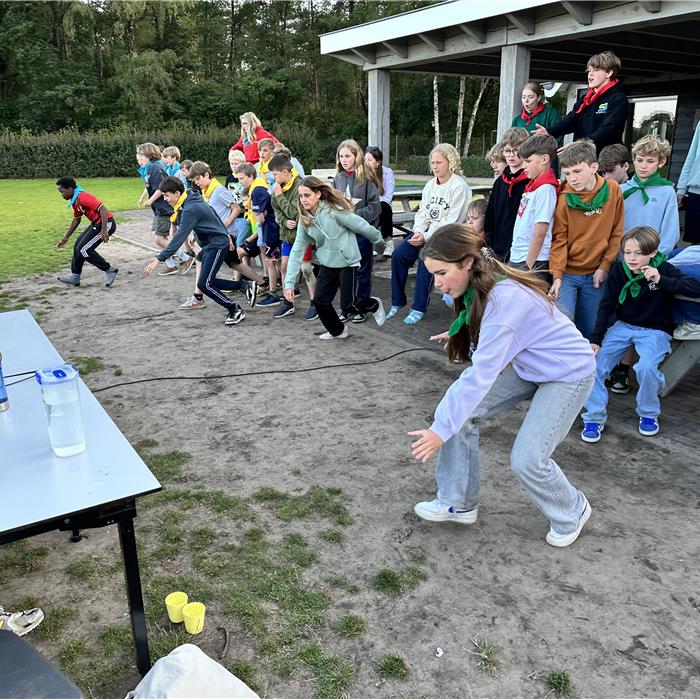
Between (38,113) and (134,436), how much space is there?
40.3 meters

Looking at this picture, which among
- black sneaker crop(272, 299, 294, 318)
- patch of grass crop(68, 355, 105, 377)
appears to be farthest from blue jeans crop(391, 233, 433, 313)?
patch of grass crop(68, 355, 105, 377)

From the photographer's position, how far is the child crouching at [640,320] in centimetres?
421

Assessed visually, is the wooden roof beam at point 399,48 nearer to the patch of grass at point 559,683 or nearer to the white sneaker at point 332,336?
the white sneaker at point 332,336

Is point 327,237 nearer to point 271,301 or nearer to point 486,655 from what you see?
point 271,301

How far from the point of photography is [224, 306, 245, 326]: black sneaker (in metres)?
7.11

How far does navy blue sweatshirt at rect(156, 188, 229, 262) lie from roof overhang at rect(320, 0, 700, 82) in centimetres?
407

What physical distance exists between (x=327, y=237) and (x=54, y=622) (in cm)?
429

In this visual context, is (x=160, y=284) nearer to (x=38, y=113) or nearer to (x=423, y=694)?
(x=423, y=694)

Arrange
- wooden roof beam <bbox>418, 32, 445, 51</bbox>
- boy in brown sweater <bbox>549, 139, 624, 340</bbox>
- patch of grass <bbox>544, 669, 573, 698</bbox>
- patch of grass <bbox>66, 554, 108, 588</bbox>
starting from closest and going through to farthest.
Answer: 1. patch of grass <bbox>544, 669, 573, 698</bbox>
2. patch of grass <bbox>66, 554, 108, 588</bbox>
3. boy in brown sweater <bbox>549, 139, 624, 340</bbox>
4. wooden roof beam <bbox>418, 32, 445, 51</bbox>

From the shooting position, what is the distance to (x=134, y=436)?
14.6ft

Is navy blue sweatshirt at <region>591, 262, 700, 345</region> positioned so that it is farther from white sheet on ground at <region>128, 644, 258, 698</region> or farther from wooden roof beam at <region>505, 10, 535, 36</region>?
wooden roof beam at <region>505, 10, 535, 36</region>

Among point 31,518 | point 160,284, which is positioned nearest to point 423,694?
point 31,518

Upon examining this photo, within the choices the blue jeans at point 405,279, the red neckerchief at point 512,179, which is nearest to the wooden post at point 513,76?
the blue jeans at point 405,279

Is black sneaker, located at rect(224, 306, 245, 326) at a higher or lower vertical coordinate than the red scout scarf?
lower
